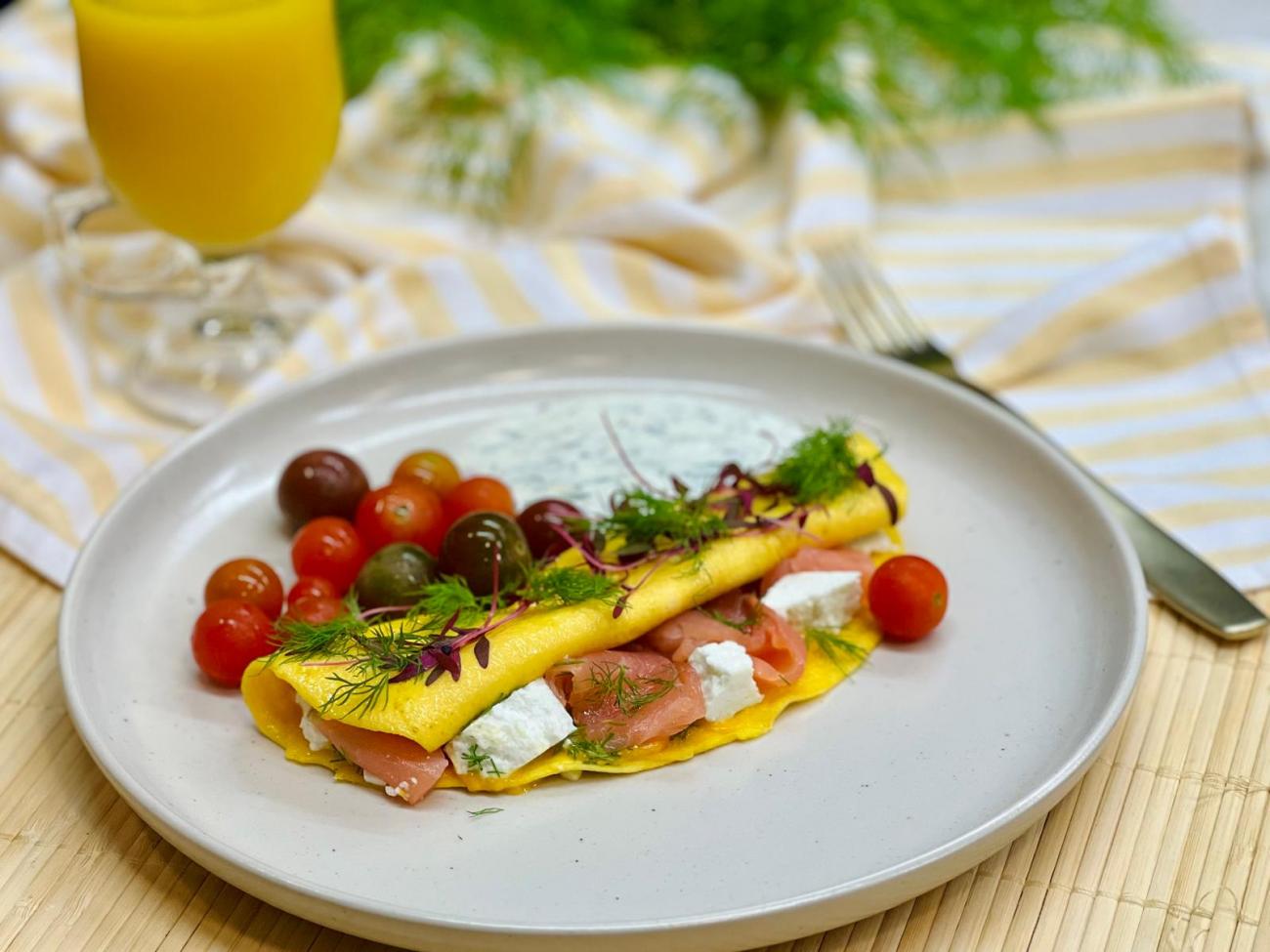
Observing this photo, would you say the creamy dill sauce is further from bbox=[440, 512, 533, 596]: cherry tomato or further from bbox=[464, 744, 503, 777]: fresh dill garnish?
bbox=[464, 744, 503, 777]: fresh dill garnish

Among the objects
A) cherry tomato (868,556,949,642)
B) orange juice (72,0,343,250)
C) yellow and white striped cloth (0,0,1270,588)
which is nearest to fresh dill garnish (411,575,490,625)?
cherry tomato (868,556,949,642)

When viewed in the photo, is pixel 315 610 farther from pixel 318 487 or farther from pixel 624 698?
pixel 624 698

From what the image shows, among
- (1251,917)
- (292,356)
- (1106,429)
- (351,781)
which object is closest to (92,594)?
(351,781)

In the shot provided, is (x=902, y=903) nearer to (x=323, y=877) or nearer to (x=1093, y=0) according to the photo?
(x=323, y=877)

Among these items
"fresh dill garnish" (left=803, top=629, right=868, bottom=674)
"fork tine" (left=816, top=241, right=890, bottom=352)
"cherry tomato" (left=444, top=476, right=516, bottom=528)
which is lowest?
"fork tine" (left=816, top=241, right=890, bottom=352)

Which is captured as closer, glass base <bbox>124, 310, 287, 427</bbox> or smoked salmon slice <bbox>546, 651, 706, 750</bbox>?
smoked salmon slice <bbox>546, 651, 706, 750</bbox>

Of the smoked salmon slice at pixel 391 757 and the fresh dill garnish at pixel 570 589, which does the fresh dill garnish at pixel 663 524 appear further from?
the smoked salmon slice at pixel 391 757

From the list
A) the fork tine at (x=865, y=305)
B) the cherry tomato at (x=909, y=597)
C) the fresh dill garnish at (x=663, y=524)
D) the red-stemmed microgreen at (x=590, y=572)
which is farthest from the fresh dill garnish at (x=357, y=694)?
the fork tine at (x=865, y=305)
